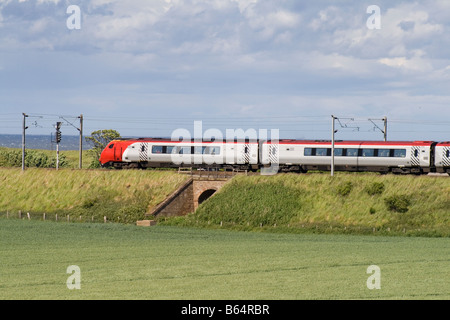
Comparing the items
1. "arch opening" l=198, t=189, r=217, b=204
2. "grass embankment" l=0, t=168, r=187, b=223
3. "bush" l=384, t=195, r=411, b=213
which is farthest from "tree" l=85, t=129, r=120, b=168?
"bush" l=384, t=195, r=411, b=213

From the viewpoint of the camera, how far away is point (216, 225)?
56.0 meters

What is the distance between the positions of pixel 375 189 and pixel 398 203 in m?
3.17

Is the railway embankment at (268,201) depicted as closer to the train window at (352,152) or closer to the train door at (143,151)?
the train door at (143,151)

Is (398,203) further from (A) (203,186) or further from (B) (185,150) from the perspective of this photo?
(B) (185,150)

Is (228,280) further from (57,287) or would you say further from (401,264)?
(401,264)

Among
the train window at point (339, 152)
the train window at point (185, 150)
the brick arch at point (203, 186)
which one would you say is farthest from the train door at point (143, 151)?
the train window at point (339, 152)

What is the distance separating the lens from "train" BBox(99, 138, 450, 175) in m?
59.9

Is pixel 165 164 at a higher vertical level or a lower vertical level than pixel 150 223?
higher

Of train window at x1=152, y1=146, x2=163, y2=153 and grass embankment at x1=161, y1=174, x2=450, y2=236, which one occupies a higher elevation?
train window at x1=152, y1=146, x2=163, y2=153

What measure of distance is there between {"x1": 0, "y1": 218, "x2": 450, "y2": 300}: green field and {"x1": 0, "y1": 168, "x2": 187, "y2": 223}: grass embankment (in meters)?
12.9

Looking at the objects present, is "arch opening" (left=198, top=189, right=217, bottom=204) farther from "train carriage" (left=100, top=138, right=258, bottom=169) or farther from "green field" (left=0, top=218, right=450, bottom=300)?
"green field" (left=0, top=218, right=450, bottom=300)

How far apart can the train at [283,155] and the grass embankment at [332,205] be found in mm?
3335
